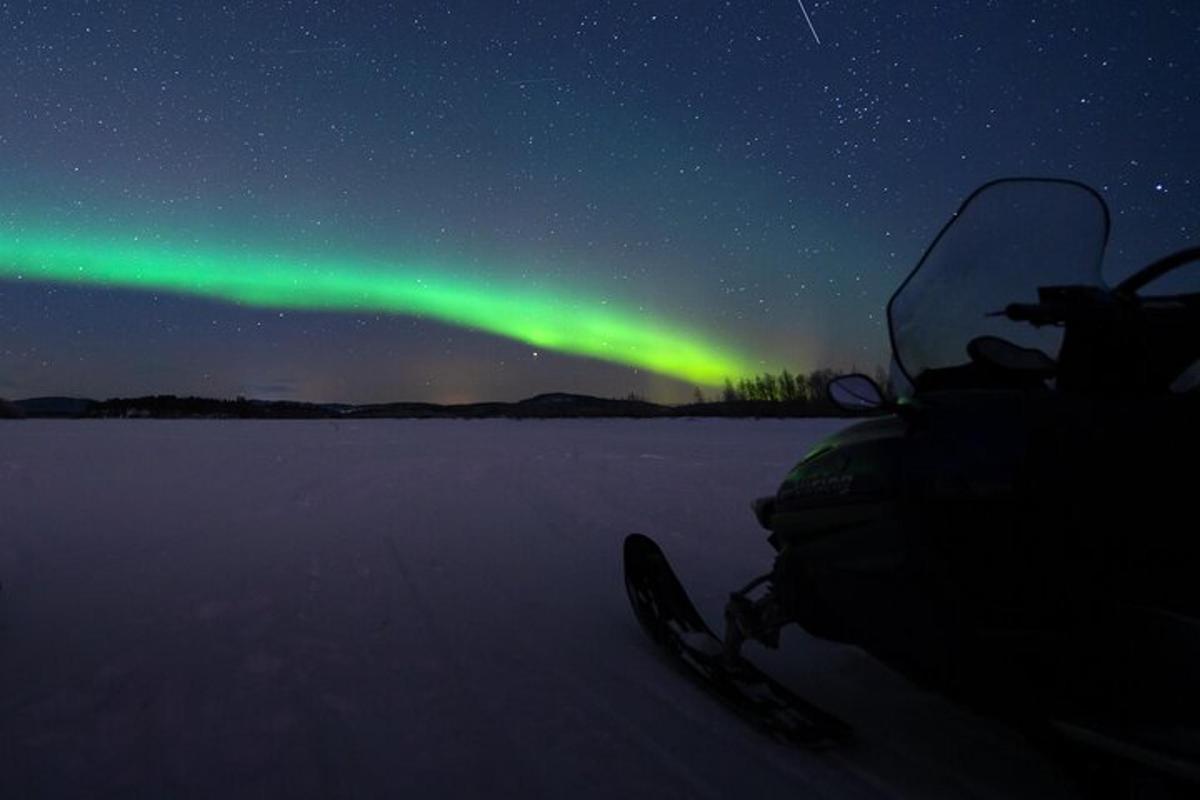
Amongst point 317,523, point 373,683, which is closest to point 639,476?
point 317,523

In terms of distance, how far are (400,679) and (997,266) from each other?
2741 millimetres

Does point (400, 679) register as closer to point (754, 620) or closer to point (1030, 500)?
point (754, 620)

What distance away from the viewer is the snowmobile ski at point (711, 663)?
2.40m

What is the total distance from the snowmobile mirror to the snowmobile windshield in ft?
0.45

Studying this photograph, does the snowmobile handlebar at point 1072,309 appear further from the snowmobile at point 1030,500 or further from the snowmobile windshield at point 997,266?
the snowmobile windshield at point 997,266

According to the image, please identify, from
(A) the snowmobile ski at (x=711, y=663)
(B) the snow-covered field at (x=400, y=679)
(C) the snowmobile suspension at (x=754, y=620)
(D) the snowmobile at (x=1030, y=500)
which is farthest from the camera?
(C) the snowmobile suspension at (x=754, y=620)

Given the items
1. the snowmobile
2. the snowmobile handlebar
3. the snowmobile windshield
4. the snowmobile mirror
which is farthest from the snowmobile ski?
the snowmobile handlebar

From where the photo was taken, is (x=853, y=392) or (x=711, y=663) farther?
(x=711, y=663)

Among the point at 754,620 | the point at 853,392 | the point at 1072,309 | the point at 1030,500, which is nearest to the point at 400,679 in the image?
the point at 754,620

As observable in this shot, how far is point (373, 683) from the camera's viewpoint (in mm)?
2766

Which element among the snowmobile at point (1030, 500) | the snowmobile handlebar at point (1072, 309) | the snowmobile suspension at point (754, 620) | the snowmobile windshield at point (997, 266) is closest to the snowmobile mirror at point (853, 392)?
the snowmobile at point (1030, 500)

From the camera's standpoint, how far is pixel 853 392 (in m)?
2.29

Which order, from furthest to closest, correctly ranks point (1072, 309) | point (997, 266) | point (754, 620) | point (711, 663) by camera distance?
1. point (711, 663)
2. point (754, 620)
3. point (997, 266)
4. point (1072, 309)

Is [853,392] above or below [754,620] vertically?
above
